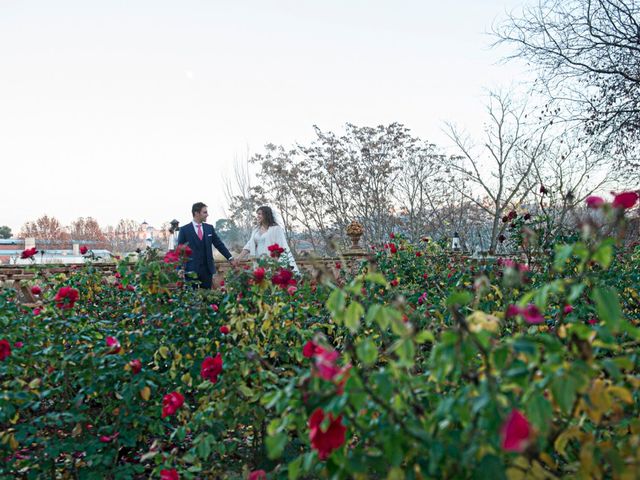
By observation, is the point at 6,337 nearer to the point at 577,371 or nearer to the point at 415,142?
the point at 577,371

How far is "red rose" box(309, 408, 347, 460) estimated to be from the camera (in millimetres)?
1158

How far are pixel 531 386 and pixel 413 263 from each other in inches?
206

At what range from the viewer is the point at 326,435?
3.84 feet

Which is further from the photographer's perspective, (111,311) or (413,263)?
(413,263)

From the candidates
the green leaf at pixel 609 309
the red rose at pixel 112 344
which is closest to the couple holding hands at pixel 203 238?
the red rose at pixel 112 344

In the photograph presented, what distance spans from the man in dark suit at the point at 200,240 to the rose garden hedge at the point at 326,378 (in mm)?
1109

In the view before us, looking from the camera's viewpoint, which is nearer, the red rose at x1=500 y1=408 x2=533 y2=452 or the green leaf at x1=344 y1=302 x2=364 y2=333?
the red rose at x1=500 y1=408 x2=533 y2=452

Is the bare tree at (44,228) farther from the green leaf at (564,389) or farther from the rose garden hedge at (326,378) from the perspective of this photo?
the green leaf at (564,389)

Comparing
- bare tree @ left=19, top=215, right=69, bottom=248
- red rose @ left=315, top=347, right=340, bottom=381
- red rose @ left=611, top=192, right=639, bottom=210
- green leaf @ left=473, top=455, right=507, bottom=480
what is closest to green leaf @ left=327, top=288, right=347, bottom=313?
red rose @ left=315, top=347, right=340, bottom=381

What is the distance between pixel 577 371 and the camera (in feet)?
3.47

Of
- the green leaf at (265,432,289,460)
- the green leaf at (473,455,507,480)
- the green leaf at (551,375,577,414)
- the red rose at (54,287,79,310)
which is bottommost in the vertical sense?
the green leaf at (473,455,507,480)

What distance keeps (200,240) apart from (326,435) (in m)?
5.25

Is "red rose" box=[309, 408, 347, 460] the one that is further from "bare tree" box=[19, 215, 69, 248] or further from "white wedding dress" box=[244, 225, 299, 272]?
"bare tree" box=[19, 215, 69, 248]

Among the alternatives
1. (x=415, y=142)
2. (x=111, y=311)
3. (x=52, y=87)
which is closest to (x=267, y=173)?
(x=415, y=142)
